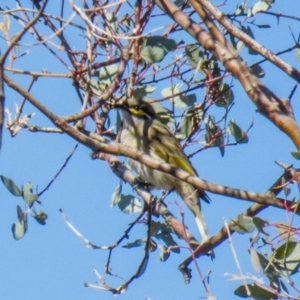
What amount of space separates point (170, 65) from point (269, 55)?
1215mm

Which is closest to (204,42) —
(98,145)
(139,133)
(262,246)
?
(98,145)

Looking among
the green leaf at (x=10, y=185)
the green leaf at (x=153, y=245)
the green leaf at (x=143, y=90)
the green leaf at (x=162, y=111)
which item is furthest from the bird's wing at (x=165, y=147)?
the green leaf at (x=10, y=185)

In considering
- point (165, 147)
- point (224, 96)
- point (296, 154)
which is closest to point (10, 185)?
point (224, 96)

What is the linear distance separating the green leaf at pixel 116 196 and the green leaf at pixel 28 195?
55 centimetres

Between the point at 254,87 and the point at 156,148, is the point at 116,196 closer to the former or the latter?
the point at 156,148

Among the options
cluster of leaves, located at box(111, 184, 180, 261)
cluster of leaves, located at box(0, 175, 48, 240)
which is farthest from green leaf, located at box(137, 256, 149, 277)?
cluster of leaves, located at box(0, 175, 48, 240)

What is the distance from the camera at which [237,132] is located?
3658mm

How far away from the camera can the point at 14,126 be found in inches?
124

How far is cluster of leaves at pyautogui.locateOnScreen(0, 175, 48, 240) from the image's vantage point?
11.0 feet

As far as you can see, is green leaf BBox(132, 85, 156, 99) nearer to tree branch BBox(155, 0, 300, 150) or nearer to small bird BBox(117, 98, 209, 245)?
small bird BBox(117, 98, 209, 245)

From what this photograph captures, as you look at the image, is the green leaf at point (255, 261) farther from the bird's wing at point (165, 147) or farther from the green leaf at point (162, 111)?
the bird's wing at point (165, 147)

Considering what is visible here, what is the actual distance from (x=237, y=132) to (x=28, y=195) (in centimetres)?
94

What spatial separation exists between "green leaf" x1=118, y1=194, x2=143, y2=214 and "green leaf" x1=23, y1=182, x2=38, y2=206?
525mm

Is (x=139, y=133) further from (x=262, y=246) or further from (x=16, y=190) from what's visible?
(x=262, y=246)
